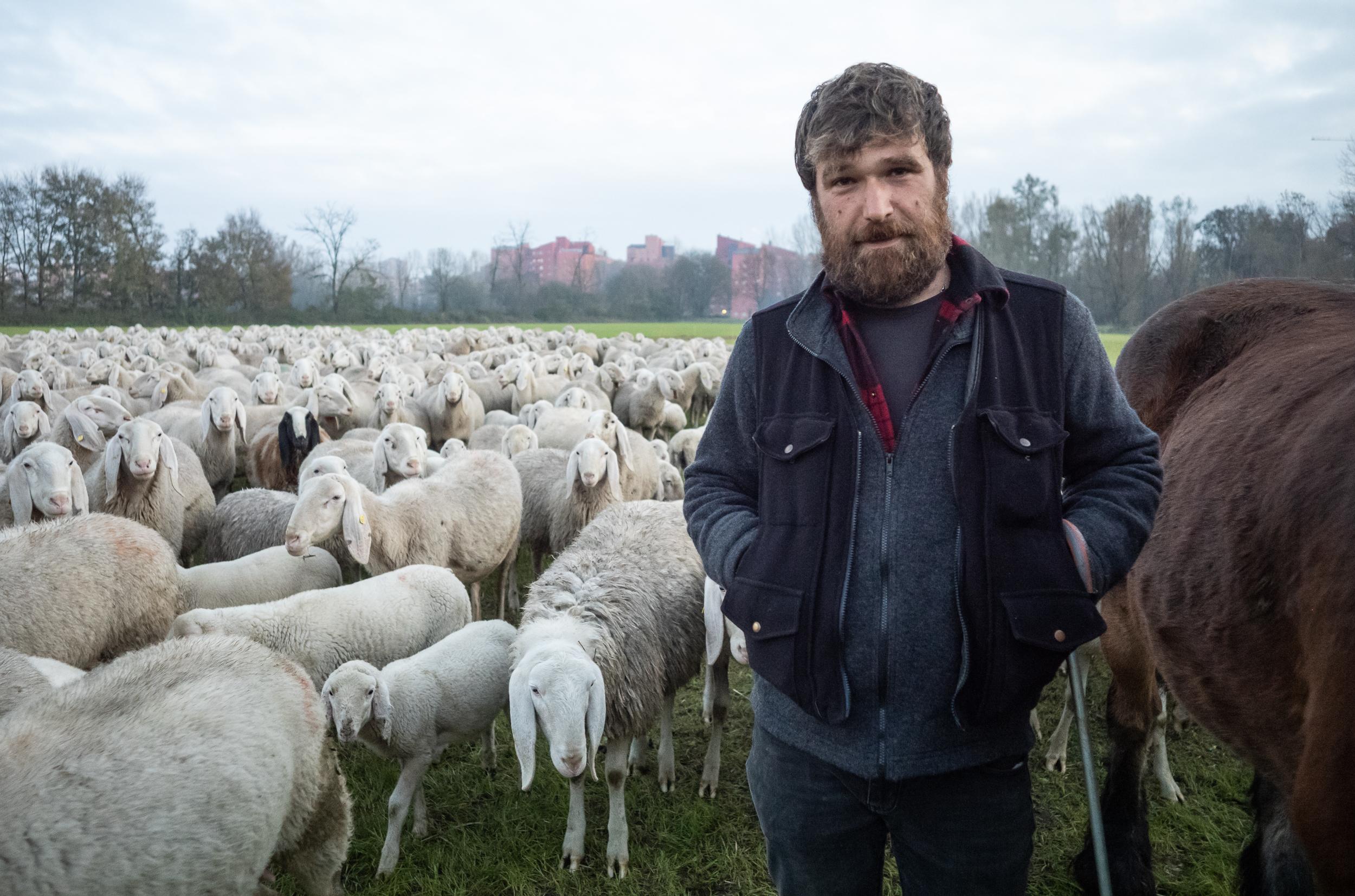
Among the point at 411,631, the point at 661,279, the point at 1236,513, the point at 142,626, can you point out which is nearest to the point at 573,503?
the point at 411,631

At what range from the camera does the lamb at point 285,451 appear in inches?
327

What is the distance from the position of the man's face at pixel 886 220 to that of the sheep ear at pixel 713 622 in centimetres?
232

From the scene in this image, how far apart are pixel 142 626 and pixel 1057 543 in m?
4.75

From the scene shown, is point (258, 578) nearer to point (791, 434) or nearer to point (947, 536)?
point (791, 434)

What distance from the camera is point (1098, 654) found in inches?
208

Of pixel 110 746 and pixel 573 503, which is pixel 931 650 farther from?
pixel 573 503

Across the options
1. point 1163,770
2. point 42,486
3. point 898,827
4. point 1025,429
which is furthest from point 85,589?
point 1163,770

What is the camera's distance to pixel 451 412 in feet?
37.9

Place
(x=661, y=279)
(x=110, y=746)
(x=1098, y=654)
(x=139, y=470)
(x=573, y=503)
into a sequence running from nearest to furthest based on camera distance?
(x=110, y=746), (x=1098, y=654), (x=139, y=470), (x=573, y=503), (x=661, y=279)

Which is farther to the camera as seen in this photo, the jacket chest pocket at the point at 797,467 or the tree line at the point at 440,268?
the tree line at the point at 440,268

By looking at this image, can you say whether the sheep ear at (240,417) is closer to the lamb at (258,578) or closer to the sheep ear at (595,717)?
the lamb at (258,578)

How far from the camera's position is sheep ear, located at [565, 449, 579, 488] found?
6508 millimetres

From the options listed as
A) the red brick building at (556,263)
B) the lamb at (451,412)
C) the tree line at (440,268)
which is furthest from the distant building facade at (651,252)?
the lamb at (451,412)

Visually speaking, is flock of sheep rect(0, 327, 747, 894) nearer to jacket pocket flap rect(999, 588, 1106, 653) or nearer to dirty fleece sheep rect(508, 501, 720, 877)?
dirty fleece sheep rect(508, 501, 720, 877)
